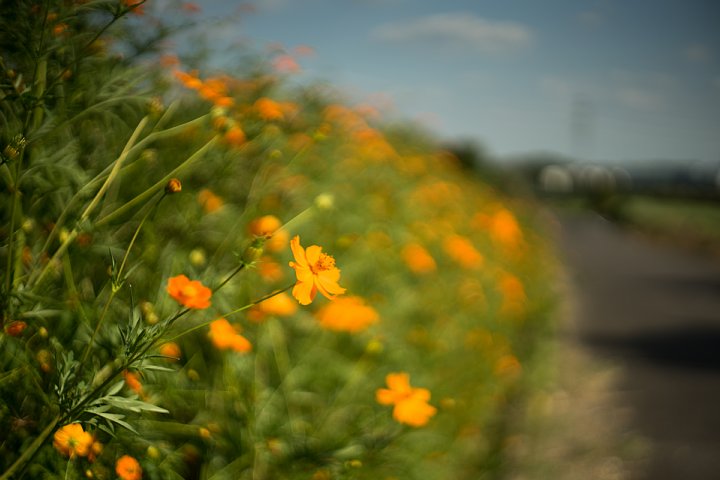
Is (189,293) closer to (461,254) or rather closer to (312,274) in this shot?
(312,274)

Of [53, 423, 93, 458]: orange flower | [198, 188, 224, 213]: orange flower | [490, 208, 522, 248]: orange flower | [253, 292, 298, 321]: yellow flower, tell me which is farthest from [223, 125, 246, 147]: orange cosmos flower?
[490, 208, 522, 248]: orange flower

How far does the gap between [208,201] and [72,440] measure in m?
0.79

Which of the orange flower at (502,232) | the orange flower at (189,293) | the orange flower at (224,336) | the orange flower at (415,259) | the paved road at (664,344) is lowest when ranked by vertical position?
the paved road at (664,344)

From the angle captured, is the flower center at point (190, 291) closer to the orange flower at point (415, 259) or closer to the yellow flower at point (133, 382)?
the yellow flower at point (133, 382)

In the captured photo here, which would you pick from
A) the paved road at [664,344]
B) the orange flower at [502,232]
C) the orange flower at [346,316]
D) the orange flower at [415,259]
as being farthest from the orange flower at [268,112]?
the orange flower at [502,232]

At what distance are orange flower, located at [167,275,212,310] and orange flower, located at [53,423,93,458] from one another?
25 cm

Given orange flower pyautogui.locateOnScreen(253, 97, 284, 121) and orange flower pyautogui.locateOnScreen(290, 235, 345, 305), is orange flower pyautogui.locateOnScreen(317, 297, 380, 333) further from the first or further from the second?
orange flower pyautogui.locateOnScreen(290, 235, 345, 305)

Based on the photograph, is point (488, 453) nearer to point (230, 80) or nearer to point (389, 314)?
point (389, 314)

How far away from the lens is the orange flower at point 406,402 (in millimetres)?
1155

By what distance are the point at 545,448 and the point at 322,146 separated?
2.02m

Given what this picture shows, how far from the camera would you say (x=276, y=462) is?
1.16 m

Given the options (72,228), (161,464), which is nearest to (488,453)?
(161,464)

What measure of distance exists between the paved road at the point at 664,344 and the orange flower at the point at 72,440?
2.95m

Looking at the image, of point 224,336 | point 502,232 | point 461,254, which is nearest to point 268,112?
point 224,336
